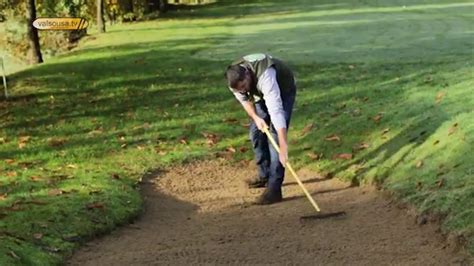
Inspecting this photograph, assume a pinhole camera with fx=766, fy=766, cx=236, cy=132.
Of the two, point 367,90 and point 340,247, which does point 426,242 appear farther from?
point 367,90

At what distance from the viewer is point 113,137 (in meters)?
11.6

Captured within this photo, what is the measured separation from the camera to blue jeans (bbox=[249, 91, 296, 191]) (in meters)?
7.80

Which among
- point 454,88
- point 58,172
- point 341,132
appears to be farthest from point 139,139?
point 454,88

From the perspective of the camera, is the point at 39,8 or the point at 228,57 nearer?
the point at 228,57

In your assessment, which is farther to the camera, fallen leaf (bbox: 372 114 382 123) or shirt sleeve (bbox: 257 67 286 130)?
fallen leaf (bbox: 372 114 382 123)

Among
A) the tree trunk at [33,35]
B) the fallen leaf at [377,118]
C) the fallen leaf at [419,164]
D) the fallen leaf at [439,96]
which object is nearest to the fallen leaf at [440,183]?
the fallen leaf at [419,164]

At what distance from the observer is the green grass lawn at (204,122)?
7.36m

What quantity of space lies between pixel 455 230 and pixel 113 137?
6545 mm

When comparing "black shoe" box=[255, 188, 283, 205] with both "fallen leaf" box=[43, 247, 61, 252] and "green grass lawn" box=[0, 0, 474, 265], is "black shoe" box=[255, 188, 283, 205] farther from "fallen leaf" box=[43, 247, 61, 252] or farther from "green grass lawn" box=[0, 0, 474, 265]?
"fallen leaf" box=[43, 247, 61, 252]

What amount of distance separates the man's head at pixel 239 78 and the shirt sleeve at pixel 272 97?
0.16 m

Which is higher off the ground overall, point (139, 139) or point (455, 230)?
point (455, 230)

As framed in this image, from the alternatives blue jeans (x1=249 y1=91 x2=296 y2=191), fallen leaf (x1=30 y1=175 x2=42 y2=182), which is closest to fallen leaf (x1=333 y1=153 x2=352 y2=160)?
blue jeans (x1=249 y1=91 x2=296 y2=191)

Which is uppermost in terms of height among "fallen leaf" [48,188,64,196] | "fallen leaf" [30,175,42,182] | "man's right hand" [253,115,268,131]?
"man's right hand" [253,115,268,131]

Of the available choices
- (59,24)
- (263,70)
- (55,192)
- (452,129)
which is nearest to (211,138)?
(55,192)
